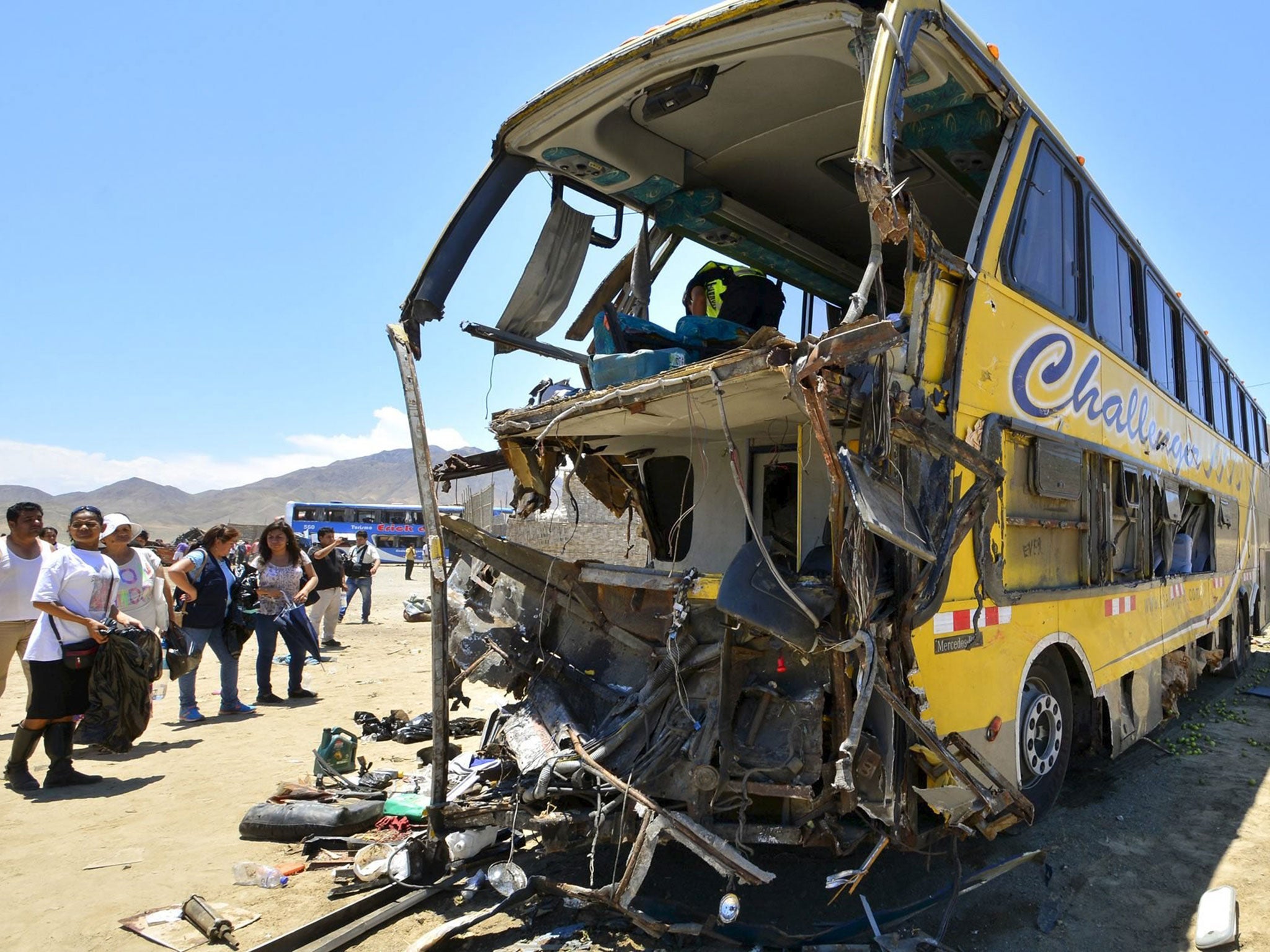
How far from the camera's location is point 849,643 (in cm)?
300

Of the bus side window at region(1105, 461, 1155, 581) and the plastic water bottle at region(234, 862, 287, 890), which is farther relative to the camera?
the bus side window at region(1105, 461, 1155, 581)

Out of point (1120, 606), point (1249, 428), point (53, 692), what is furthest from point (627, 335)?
point (1249, 428)

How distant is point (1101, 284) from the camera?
17.2ft

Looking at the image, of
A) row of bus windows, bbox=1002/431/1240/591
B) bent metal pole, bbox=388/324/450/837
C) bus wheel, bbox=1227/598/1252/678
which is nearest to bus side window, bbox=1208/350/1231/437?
bus wheel, bbox=1227/598/1252/678

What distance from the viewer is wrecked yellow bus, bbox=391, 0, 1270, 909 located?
3129 millimetres

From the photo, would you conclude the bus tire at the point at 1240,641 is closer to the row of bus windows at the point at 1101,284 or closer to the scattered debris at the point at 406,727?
the row of bus windows at the point at 1101,284

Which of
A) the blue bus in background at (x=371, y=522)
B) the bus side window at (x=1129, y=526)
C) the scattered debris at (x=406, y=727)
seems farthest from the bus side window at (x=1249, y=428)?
the blue bus in background at (x=371, y=522)

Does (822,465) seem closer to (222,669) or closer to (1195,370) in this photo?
(1195,370)

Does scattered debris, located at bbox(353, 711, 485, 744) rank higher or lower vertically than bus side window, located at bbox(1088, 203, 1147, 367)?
lower

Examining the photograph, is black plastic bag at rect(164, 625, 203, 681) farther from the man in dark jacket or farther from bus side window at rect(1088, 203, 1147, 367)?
bus side window at rect(1088, 203, 1147, 367)

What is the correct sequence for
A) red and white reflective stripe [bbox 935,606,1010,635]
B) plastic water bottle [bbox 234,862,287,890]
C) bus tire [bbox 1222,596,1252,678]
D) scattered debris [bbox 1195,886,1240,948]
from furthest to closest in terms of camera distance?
bus tire [bbox 1222,596,1252,678], plastic water bottle [bbox 234,862,287,890], red and white reflective stripe [bbox 935,606,1010,635], scattered debris [bbox 1195,886,1240,948]

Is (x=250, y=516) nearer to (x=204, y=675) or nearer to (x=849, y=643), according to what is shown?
(x=204, y=675)

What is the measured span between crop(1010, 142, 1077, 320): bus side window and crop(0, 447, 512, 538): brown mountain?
8892 centimetres

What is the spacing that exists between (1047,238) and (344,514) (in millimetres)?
36627
